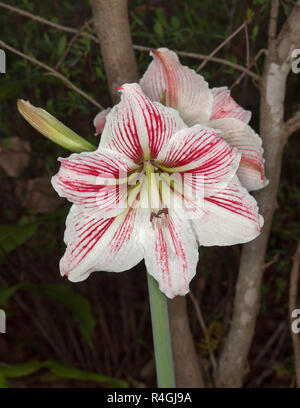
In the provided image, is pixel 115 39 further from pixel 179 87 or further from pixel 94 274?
pixel 94 274

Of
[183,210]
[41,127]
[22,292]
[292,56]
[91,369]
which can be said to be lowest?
[91,369]

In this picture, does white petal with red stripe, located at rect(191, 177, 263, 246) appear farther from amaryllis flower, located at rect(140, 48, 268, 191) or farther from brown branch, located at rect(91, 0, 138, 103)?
brown branch, located at rect(91, 0, 138, 103)

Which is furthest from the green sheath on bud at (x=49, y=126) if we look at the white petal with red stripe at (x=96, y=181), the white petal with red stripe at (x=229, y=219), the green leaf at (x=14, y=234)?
the green leaf at (x=14, y=234)

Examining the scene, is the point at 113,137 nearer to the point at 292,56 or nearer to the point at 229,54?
the point at 292,56

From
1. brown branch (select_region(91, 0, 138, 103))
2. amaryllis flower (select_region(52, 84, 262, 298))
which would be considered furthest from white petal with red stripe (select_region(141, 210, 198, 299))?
brown branch (select_region(91, 0, 138, 103))

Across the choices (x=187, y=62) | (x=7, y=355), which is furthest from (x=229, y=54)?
(x=7, y=355)

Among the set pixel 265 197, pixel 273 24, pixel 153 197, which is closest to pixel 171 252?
pixel 153 197
